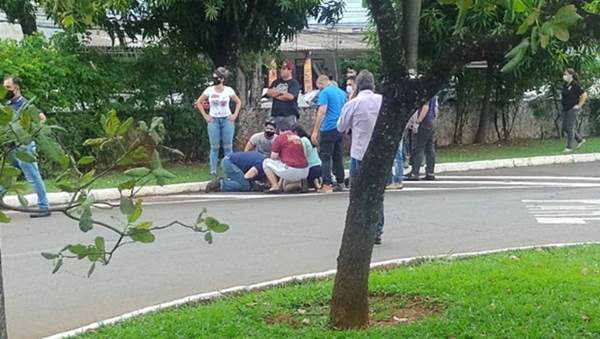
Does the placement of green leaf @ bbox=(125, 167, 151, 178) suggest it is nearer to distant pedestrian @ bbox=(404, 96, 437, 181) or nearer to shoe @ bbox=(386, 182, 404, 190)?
shoe @ bbox=(386, 182, 404, 190)

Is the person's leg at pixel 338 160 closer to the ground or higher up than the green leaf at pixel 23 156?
closer to the ground

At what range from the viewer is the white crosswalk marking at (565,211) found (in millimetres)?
10781

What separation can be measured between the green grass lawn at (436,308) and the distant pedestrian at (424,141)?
6500 mm

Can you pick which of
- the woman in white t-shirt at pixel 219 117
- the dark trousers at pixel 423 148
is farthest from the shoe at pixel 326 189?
the dark trousers at pixel 423 148

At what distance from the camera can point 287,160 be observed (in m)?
13.2

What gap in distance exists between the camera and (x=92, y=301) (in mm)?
7176

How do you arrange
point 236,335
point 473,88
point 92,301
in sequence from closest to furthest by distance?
point 236,335
point 92,301
point 473,88

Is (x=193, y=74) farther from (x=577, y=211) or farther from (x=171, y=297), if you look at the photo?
(x=171, y=297)

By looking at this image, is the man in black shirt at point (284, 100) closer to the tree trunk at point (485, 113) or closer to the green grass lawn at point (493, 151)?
the green grass lawn at point (493, 151)

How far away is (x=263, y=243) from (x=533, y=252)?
2.71 meters

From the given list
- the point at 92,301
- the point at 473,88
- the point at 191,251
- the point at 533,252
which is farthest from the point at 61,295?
the point at 473,88

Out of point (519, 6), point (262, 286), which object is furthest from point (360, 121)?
point (519, 6)

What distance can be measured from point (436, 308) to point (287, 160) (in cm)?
693

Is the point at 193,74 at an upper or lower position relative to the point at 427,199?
upper
